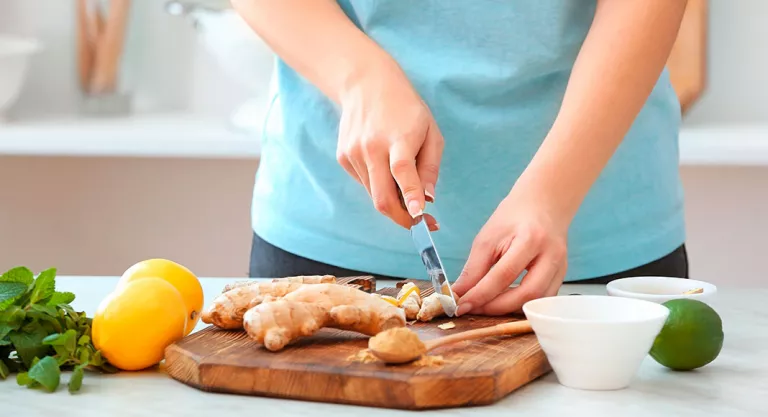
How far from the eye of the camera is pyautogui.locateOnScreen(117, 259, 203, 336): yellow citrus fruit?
38.5 inches

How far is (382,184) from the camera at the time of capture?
1.01m

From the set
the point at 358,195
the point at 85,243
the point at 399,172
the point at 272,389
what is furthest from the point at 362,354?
the point at 85,243

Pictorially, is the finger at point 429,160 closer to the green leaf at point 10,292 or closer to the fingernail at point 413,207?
the fingernail at point 413,207

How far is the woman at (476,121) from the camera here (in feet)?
3.70

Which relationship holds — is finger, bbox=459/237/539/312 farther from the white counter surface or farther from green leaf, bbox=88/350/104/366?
the white counter surface

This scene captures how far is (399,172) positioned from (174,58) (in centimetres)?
165

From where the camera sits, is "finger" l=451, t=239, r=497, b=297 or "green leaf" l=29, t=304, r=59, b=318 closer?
"green leaf" l=29, t=304, r=59, b=318

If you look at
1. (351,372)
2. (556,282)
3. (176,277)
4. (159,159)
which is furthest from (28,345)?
(159,159)

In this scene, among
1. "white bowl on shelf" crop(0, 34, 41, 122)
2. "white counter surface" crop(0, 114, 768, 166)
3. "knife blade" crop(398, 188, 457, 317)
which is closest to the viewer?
"knife blade" crop(398, 188, 457, 317)

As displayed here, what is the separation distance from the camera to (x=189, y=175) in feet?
8.16

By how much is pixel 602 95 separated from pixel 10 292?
613mm

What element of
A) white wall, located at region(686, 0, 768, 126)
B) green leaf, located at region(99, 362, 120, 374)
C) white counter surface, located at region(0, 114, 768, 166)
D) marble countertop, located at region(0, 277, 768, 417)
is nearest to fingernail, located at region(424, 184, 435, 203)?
marble countertop, located at region(0, 277, 768, 417)

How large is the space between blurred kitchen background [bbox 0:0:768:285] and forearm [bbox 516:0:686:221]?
1.16 meters

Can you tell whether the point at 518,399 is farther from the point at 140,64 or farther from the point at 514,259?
the point at 140,64
